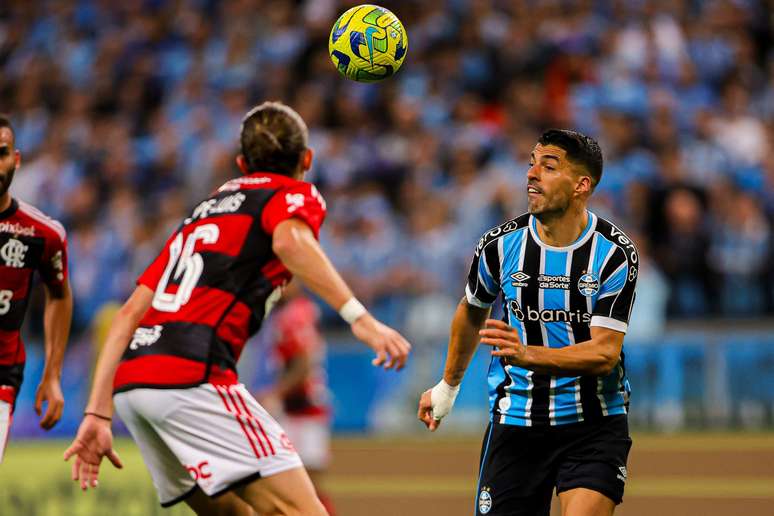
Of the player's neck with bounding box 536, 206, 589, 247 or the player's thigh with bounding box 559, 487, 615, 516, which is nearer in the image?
the player's thigh with bounding box 559, 487, 615, 516

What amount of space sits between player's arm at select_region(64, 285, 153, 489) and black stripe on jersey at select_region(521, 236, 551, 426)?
1.74m

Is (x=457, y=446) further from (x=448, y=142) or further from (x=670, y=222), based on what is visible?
(x=448, y=142)

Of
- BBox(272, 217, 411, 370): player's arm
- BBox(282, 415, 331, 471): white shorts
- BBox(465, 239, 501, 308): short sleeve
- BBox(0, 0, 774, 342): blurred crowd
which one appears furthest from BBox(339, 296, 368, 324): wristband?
BBox(0, 0, 774, 342): blurred crowd

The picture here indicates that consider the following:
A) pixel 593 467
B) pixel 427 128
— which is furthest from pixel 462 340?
pixel 427 128

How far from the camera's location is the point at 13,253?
19.5ft

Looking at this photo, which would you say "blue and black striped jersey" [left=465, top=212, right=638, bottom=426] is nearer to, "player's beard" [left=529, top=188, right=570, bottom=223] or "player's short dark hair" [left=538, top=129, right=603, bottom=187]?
"player's beard" [left=529, top=188, right=570, bottom=223]

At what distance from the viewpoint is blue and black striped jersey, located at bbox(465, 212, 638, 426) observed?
539 centimetres

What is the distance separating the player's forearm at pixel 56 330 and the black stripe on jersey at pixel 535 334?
2391mm

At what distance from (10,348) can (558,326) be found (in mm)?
2658

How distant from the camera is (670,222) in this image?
11.0 m

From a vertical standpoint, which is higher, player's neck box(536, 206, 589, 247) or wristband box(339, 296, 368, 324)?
player's neck box(536, 206, 589, 247)

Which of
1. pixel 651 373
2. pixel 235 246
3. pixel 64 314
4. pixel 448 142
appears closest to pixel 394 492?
pixel 651 373

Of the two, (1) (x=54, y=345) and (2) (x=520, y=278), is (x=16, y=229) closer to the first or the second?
(1) (x=54, y=345)

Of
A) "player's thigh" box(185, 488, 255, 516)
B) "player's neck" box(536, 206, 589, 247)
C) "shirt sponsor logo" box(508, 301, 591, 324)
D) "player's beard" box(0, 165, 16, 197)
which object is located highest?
"player's beard" box(0, 165, 16, 197)
